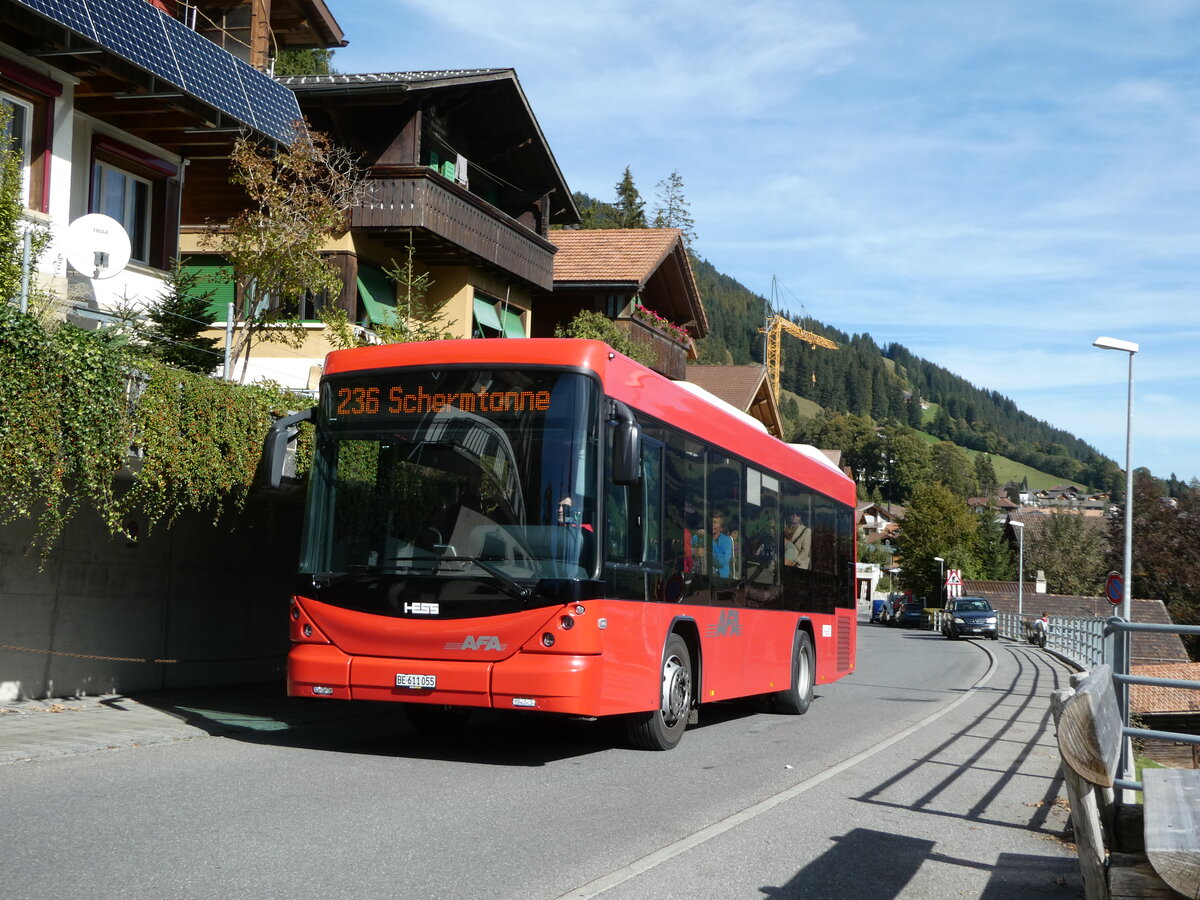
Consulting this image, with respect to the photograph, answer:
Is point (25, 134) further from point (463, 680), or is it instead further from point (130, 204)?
point (463, 680)

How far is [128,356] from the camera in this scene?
1178cm

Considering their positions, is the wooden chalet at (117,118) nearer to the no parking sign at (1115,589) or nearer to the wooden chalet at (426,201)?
the wooden chalet at (426,201)

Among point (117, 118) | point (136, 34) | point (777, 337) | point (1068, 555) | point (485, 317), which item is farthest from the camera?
point (777, 337)

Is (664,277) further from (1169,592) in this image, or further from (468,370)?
(1169,592)

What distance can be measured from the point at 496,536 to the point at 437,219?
16640mm

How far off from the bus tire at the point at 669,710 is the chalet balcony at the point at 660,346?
23.4 meters

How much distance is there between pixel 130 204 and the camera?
19.0m

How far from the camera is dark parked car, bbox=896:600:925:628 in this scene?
253ft

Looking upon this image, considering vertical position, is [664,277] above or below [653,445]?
above

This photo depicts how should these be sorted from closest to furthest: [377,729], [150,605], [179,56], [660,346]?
[377,729]
[150,605]
[179,56]
[660,346]

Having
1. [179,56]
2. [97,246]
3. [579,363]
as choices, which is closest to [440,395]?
[579,363]

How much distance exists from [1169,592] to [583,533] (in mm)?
71143

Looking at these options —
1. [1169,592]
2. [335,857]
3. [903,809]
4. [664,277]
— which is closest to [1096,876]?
[335,857]

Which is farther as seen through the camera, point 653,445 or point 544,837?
point 653,445
